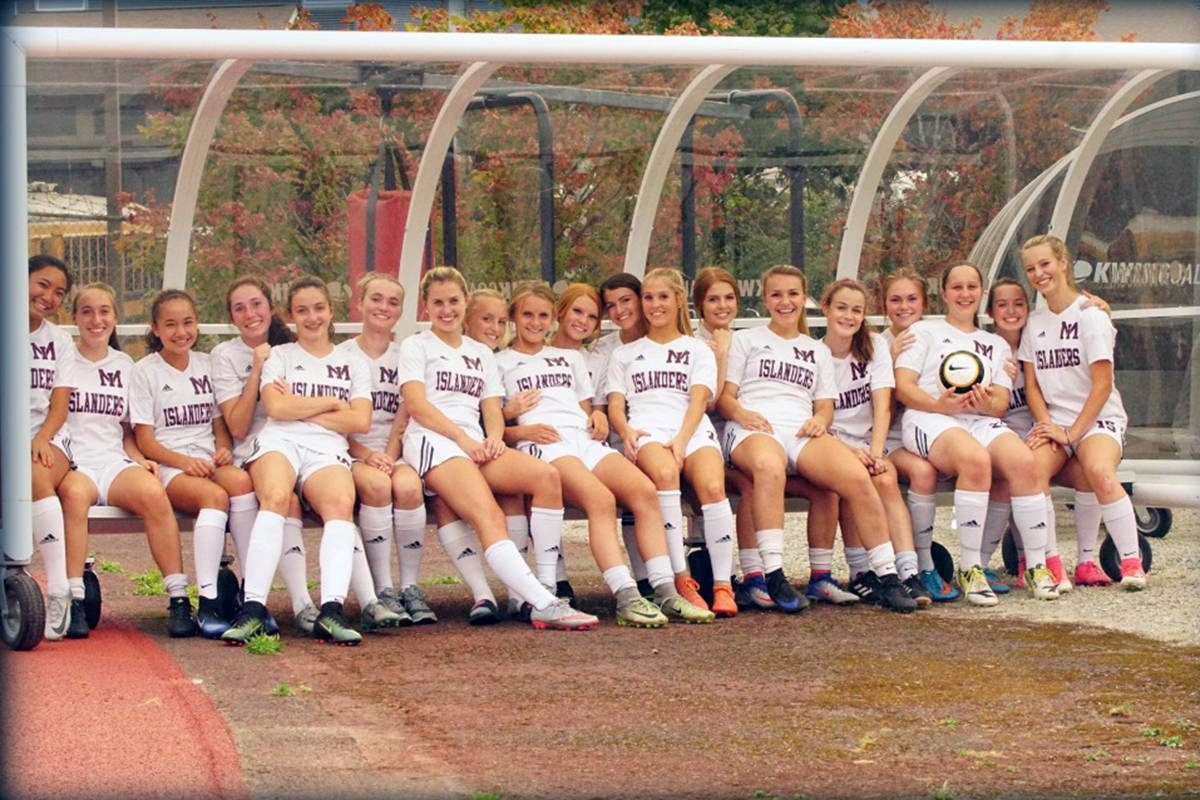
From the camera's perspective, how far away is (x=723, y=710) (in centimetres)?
554

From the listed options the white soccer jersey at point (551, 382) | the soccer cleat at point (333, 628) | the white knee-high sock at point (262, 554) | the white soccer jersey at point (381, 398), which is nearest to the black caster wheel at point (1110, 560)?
the white soccer jersey at point (551, 382)

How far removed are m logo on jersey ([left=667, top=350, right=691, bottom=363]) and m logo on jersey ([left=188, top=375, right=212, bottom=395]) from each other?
1.89 metres

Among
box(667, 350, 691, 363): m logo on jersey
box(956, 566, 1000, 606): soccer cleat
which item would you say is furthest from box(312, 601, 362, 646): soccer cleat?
box(956, 566, 1000, 606): soccer cleat

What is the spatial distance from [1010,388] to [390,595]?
290cm

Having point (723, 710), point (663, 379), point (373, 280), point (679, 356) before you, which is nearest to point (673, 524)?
point (663, 379)

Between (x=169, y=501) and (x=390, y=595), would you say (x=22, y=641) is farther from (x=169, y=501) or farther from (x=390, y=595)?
(x=390, y=595)

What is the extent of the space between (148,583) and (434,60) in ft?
10.5

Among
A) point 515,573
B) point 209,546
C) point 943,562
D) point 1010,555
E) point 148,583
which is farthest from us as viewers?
point 148,583

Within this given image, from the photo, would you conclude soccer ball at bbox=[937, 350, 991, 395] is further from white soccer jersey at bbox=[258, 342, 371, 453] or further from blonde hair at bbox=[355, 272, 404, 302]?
white soccer jersey at bbox=[258, 342, 371, 453]

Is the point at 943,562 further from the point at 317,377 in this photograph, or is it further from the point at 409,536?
the point at 317,377

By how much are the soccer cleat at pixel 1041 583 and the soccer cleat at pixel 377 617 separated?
2.70m

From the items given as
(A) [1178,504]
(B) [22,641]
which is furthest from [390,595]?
(A) [1178,504]

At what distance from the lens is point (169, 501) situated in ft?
23.4

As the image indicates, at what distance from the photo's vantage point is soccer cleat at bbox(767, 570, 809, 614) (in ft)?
24.7
